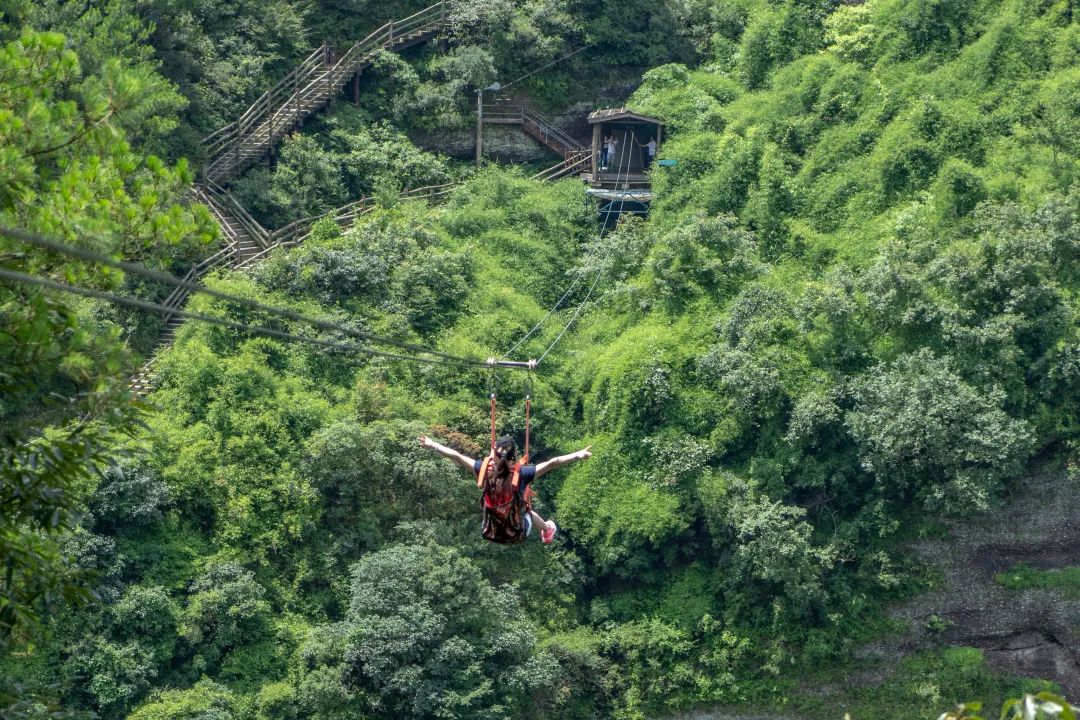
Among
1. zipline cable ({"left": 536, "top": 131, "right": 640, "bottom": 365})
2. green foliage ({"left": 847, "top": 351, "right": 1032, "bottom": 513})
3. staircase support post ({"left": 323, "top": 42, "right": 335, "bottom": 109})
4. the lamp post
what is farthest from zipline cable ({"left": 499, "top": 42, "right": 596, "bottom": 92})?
green foliage ({"left": 847, "top": 351, "right": 1032, "bottom": 513})

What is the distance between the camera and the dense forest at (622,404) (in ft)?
101

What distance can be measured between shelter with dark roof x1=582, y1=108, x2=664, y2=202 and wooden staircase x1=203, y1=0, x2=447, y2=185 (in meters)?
5.01

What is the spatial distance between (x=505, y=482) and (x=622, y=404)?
13617 millimetres

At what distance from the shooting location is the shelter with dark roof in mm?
40000

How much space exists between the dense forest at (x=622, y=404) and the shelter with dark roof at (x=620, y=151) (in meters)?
0.57

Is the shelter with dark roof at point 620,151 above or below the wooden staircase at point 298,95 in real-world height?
below

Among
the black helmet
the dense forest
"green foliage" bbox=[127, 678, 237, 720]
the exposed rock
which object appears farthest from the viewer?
the exposed rock

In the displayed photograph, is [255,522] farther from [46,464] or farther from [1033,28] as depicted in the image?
[1033,28]

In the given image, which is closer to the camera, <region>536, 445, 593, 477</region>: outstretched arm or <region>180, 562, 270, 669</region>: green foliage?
<region>536, 445, 593, 477</region>: outstretched arm

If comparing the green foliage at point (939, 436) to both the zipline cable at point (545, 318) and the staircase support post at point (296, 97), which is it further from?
the staircase support post at point (296, 97)

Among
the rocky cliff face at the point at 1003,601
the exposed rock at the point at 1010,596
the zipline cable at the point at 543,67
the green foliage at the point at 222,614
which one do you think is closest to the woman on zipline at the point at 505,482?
the green foliage at the point at 222,614

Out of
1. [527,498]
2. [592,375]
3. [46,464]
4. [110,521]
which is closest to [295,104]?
[592,375]

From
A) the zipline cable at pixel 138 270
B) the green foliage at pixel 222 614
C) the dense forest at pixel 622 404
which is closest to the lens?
the zipline cable at pixel 138 270

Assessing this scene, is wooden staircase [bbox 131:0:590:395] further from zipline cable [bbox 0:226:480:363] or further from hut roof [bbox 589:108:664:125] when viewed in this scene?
zipline cable [bbox 0:226:480:363]
